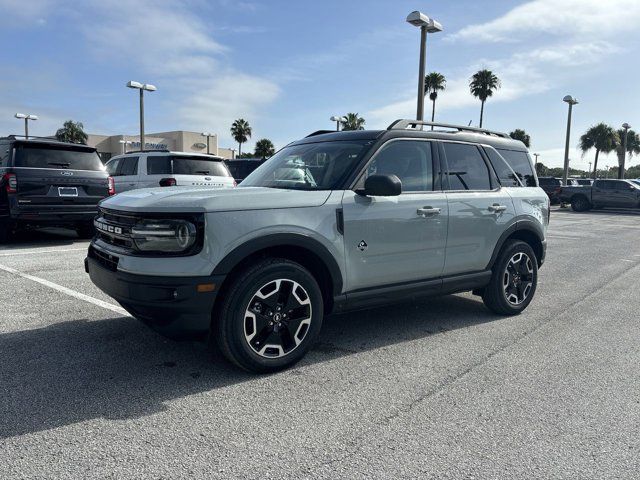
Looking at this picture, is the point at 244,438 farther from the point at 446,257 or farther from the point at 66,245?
the point at 66,245

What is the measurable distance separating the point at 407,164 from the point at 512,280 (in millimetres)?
1820

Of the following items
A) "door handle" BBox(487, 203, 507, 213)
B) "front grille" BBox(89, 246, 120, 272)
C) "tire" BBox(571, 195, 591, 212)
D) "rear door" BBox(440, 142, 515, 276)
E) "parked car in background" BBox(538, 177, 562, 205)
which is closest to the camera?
"front grille" BBox(89, 246, 120, 272)

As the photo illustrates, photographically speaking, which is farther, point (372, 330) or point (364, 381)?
point (372, 330)

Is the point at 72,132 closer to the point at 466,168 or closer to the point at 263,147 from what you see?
the point at 263,147

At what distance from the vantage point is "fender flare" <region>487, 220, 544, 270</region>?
504cm

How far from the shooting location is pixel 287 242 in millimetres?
3535

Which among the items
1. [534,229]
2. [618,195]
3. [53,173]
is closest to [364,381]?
[534,229]

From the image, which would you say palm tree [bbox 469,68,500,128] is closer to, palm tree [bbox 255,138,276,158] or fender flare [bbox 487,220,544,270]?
palm tree [bbox 255,138,276,158]

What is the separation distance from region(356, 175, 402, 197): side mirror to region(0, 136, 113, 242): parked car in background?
688 centimetres

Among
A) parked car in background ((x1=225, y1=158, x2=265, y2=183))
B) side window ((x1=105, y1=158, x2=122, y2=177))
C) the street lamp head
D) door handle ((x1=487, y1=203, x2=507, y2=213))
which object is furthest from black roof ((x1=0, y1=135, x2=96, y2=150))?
the street lamp head

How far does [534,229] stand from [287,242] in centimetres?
310

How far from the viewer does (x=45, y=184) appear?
343 inches

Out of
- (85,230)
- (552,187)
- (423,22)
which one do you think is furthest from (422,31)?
(552,187)

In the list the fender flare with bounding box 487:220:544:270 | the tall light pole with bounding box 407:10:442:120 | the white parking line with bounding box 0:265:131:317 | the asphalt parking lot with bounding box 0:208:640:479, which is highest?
the tall light pole with bounding box 407:10:442:120
